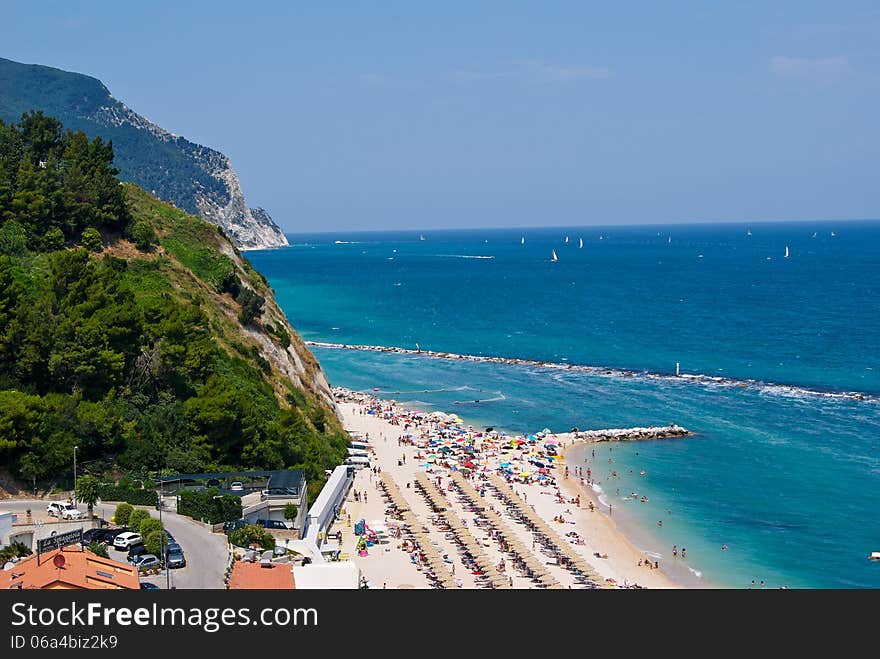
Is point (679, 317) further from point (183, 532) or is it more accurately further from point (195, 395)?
point (183, 532)

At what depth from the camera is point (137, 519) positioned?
2700 cm

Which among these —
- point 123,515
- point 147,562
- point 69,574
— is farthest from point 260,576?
point 123,515

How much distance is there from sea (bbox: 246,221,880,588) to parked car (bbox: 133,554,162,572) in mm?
20231

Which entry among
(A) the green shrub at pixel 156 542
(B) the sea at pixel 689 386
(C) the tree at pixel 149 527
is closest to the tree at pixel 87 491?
(C) the tree at pixel 149 527

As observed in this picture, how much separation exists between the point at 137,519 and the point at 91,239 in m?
24.6

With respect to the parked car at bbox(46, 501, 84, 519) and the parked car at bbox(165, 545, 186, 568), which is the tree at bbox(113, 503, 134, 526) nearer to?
the parked car at bbox(46, 501, 84, 519)

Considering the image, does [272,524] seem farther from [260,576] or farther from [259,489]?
[260,576]

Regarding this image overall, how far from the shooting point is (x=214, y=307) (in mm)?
49781

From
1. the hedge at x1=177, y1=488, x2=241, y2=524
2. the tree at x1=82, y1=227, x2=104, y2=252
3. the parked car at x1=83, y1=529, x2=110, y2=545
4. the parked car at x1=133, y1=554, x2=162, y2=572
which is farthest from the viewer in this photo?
the tree at x1=82, y1=227, x2=104, y2=252

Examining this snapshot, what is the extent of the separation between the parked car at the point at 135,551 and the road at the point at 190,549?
0.19 metres

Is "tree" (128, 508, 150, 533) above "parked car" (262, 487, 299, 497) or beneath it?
above

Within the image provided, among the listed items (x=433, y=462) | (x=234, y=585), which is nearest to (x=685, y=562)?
(x=433, y=462)

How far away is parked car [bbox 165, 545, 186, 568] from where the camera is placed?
25.2m

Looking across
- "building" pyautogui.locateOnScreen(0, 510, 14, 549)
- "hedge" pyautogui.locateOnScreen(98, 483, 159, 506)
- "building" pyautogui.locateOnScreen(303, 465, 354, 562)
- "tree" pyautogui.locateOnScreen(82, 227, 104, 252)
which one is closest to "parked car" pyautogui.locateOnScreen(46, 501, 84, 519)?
"hedge" pyautogui.locateOnScreen(98, 483, 159, 506)
